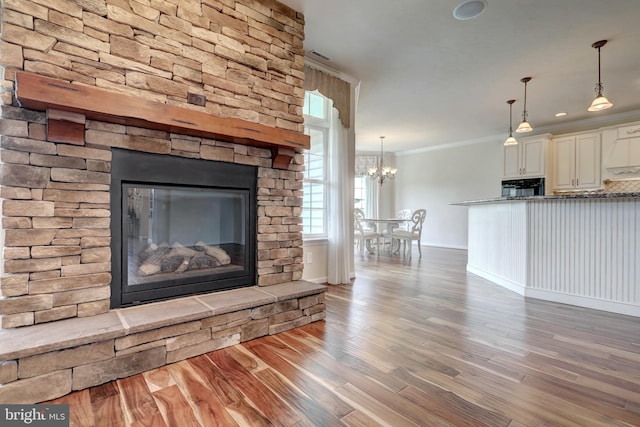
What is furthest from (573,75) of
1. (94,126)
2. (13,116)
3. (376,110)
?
(13,116)

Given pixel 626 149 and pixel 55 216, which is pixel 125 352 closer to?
pixel 55 216

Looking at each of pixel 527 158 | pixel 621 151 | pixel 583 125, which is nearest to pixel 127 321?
pixel 527 158

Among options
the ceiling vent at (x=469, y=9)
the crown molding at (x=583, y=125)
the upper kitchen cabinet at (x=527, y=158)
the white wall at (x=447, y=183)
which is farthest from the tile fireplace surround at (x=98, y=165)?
the white wall at (x=447, y=183)

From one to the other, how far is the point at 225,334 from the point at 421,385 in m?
1.23

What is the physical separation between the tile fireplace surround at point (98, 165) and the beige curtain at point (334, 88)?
1.09 meters

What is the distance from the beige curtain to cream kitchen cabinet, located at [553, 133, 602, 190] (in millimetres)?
4765

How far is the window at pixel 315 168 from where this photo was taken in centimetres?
377

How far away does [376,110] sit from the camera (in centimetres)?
543

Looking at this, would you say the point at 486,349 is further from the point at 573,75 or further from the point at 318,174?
the point at 573,75

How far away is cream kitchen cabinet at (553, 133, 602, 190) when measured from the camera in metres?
5.52

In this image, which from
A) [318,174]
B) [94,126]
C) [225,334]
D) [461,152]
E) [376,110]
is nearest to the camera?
[94,126]

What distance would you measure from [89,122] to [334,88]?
2701 millimetres

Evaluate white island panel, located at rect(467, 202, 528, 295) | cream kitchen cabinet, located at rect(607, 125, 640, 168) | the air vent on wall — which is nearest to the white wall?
cream kitchen cabinet, located at rect(607, 125, 640, 168)

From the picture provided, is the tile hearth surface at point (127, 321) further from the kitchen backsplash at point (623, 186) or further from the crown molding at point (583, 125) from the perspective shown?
the crown molding at point (583, 125)
